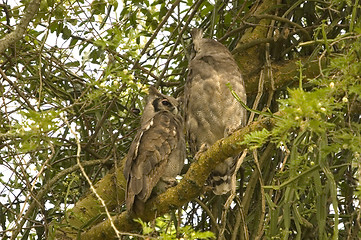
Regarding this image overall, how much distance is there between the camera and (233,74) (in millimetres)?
3062

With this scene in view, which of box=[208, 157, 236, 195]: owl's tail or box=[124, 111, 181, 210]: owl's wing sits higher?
box=[124, 111, 181, 210]: owl's wing

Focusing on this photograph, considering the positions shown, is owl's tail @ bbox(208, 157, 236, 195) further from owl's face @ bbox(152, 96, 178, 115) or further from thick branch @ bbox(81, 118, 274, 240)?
thick branch @ bbox(81, 118, 274, 240)

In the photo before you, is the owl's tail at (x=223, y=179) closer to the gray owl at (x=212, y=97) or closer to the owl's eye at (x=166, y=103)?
the gray owl at (x=212, y=97)

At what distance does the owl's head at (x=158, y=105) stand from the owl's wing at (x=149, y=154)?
0.27ft

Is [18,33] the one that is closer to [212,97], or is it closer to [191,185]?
[191,185]

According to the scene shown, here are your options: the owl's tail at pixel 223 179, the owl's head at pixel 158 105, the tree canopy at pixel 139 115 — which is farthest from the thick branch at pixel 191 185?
the owl's head at pixel 158 105

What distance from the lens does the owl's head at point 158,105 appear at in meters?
3.24

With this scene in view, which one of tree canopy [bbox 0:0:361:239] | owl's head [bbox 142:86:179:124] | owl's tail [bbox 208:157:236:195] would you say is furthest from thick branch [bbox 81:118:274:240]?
owl's head [bbox 142:86:179:124]

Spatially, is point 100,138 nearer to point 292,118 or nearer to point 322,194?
point 322,194

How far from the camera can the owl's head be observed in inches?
127

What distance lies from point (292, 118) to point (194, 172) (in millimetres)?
885

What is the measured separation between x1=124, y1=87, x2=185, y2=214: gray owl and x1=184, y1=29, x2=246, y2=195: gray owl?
132mm

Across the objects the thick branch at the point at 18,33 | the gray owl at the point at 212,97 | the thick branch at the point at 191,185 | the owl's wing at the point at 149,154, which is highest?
the thick branch at the point at 18,33

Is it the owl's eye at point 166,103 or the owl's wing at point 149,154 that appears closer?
the owl's wing at point 149,154
